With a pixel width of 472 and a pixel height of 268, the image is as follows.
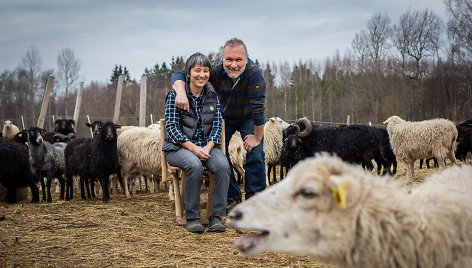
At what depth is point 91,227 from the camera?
4.91 meters

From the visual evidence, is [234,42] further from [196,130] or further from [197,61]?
[196,130]

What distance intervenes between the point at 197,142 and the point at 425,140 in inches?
319

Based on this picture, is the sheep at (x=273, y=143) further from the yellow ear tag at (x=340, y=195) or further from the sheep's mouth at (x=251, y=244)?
the yellow ear tag at (x=340, y=195)

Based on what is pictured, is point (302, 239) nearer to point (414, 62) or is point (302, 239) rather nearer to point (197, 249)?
point (197, 249)

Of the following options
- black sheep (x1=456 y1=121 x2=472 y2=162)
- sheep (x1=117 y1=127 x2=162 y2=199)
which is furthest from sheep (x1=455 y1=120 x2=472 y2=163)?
sheep (x1=117 y1=127 x2=162 y2=199)

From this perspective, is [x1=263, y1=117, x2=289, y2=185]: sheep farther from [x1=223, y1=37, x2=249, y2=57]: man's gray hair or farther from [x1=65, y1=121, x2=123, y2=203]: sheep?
[x1=223, y1=37, x2=249, y2=57]: man's gray hair

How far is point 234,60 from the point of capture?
4723 millimetres

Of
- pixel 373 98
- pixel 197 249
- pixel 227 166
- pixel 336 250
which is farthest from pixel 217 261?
pixel 373 98

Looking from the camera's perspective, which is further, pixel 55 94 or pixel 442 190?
pixel 55 94

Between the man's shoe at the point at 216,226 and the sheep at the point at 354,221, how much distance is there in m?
2.48

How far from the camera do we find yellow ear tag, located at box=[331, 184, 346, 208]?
1.90m

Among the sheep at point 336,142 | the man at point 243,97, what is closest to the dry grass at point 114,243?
the man at point 243,97

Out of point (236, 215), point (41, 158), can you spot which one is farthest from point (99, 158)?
point (236, 215)

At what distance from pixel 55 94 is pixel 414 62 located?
121 feet
